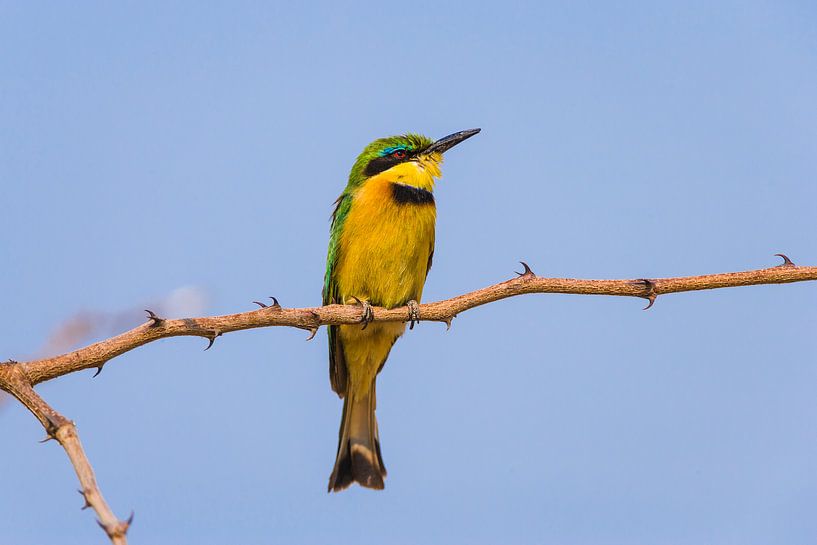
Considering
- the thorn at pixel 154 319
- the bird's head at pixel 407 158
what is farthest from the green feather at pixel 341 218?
the thorn at pixel 154 319

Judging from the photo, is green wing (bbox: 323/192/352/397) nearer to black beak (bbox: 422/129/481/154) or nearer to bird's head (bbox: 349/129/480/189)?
bird's head (bbox: 349/129/480/189)

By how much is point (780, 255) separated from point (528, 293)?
0.96 meters

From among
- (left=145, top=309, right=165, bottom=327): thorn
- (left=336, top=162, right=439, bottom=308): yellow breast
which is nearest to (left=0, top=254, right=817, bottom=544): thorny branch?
(left=145, top=309, right=165, bottom=327): thorn

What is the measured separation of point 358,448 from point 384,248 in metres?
1.25

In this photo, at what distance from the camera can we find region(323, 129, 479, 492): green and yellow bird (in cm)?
526

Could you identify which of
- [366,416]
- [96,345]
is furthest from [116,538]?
[366,416]

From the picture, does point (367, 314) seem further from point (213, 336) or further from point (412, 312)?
point (213, 336)

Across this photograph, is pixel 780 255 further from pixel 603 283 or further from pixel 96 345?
pixel 96 345

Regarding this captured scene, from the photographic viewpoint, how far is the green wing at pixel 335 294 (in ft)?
18.0

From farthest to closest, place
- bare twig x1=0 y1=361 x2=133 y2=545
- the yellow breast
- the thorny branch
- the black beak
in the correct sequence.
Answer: the black beak < the yellow breast < the thorny branch < bare twig x1=0 y1=361 x2=133 y2=545

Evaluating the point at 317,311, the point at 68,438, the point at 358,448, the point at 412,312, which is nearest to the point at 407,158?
the point at 412,312

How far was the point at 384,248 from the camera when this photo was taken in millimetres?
5242

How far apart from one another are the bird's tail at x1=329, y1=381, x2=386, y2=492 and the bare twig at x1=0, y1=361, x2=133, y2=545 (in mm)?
2801

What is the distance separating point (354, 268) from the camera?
528 centimetres
